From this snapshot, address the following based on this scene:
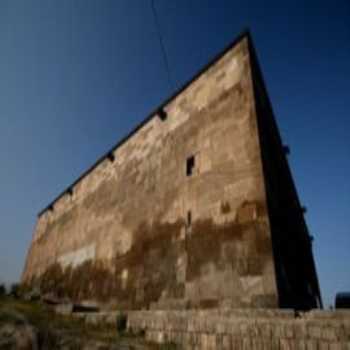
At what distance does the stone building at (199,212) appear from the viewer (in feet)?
15.3

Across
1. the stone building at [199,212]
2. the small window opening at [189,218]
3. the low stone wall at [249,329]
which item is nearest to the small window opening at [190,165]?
the stone building at [199,212]

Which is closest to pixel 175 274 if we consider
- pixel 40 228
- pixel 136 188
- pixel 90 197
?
pixel 136 188

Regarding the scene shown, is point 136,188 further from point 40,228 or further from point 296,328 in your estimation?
point 40,228

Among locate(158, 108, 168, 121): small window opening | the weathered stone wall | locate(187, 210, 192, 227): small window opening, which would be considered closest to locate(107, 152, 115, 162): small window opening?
the weathered stone wall

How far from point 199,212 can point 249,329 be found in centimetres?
277

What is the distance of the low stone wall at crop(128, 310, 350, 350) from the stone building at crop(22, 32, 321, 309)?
0.69 metres

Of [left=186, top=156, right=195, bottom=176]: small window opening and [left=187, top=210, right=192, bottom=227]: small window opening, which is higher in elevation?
[left=186, top=156, right=195, bottom=176]: small window opening

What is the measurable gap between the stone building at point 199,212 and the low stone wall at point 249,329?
2.28 ft

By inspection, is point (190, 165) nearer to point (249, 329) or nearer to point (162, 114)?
point (162, 114)

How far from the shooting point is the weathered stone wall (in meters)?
4.67

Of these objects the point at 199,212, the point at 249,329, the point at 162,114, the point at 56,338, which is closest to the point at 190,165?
the point at 199,212

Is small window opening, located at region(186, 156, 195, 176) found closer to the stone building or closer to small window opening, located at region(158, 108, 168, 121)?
the stone building

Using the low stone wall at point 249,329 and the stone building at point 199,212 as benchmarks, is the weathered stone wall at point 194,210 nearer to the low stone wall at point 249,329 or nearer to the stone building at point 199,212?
the stone building at point 199,212

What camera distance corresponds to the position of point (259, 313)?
3.51 meters
